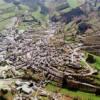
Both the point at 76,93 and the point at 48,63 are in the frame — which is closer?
the point at 76,93

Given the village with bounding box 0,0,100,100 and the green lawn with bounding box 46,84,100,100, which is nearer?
the green lawn with bounding box 46,84,100,100

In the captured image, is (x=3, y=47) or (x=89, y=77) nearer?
(x=89, y=77)

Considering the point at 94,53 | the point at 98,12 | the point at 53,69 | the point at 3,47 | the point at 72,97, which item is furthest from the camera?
the point at 98,12

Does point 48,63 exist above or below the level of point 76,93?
above

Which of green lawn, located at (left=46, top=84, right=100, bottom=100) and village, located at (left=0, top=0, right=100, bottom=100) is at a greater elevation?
village, located at (left=0, top=0, right=100, bottom=100)

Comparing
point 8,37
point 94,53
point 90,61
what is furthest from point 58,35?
point 90,61

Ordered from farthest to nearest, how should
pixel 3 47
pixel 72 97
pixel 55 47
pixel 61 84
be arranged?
pixel 3 47 → pixel 55 47 → pixel 61 84 → pixel 72 97

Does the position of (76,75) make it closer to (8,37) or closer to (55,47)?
(55,47)

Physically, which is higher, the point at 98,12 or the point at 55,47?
the point at 98,12

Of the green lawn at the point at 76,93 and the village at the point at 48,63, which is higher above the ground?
the village at the point at 48,63

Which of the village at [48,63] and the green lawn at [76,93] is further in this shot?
the village at [48,63]
